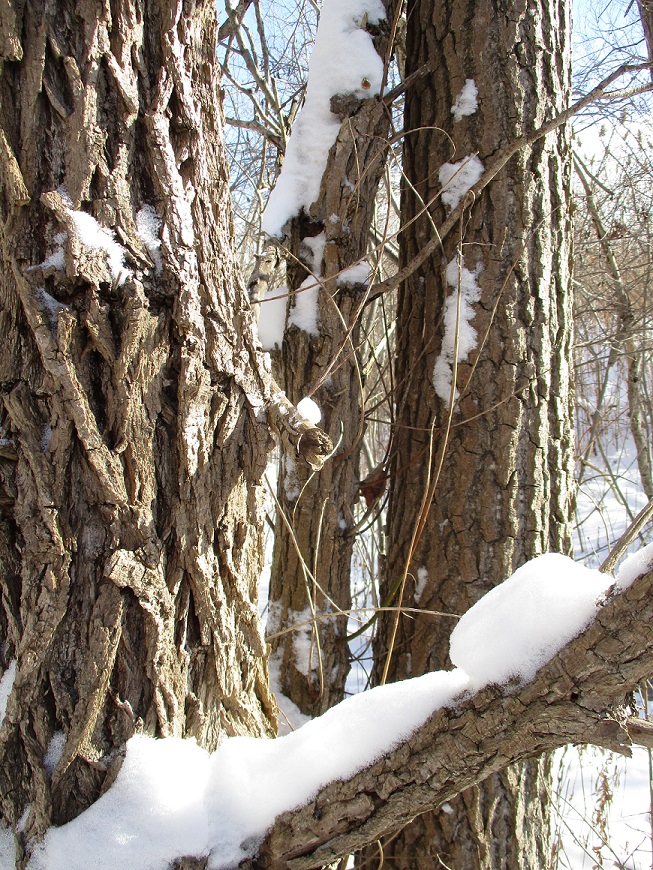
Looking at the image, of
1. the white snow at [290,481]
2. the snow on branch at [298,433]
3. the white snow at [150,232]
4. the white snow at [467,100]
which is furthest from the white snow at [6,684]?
the white snow at [467,100]

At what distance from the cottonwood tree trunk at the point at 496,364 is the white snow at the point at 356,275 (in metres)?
0.23

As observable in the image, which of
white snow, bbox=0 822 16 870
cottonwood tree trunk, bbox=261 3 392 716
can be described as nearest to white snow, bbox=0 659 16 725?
white snow, bbox=0 822 16 870

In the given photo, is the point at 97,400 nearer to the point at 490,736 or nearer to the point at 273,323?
the point at 490,736

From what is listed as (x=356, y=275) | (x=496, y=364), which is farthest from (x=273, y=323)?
(x=496, y=364)

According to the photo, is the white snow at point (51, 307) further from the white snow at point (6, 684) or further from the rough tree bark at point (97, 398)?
the white snow at point (6, 684)

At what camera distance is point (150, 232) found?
1.08 meters

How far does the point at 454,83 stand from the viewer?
192cm

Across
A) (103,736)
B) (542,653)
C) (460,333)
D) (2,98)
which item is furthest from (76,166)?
(460,333)

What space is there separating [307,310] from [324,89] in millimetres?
702

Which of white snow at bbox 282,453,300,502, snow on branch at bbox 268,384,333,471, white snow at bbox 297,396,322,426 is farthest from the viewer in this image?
white snow at bbox 282,453,300,502

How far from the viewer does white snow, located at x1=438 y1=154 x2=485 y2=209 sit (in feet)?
6.15

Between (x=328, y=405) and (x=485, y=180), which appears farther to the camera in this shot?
(x=328, y=405)

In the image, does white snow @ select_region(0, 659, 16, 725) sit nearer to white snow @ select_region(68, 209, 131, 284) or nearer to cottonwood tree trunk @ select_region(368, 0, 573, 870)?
white snow @ select_region(68, 209, 131, 284)

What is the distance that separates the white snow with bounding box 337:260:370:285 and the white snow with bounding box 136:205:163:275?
0.94m
